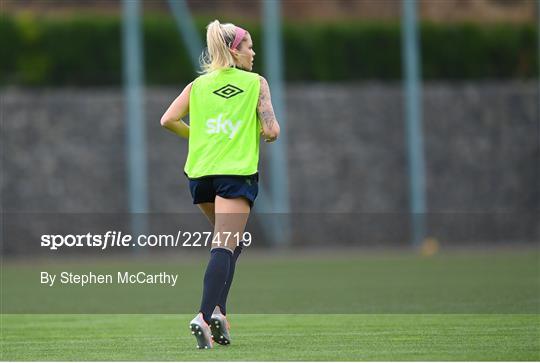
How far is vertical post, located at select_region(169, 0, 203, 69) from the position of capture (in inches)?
1030

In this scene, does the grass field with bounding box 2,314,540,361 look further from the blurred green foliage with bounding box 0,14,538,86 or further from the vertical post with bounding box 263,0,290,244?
the blurred green foliage with bounding box 0,14,538,86

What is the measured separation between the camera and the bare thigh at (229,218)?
8.24 m

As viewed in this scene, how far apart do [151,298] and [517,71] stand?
1733 centimetres

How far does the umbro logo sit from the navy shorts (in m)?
0.54

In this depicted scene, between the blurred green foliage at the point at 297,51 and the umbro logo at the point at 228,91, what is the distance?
18.1m

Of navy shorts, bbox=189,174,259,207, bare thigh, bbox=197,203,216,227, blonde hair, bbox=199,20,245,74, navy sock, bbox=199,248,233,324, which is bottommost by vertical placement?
navy sock, bbox=199,248,233,324

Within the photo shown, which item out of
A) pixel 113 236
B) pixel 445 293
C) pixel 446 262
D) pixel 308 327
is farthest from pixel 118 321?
pixel 113 236

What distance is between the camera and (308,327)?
9.86 meters

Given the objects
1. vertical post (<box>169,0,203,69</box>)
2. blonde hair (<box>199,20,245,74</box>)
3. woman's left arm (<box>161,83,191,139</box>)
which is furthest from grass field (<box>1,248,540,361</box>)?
vertical post (<box>169,0,203,69</box>)

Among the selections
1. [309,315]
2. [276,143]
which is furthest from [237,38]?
[276,143]

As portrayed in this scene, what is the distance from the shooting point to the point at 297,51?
27.7 metres

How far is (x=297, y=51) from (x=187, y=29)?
273 cm

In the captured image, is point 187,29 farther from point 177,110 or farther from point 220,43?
point 220,43

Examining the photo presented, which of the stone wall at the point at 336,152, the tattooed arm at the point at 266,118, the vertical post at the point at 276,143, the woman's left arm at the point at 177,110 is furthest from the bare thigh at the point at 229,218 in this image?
the stone wall at the point at 336,152
